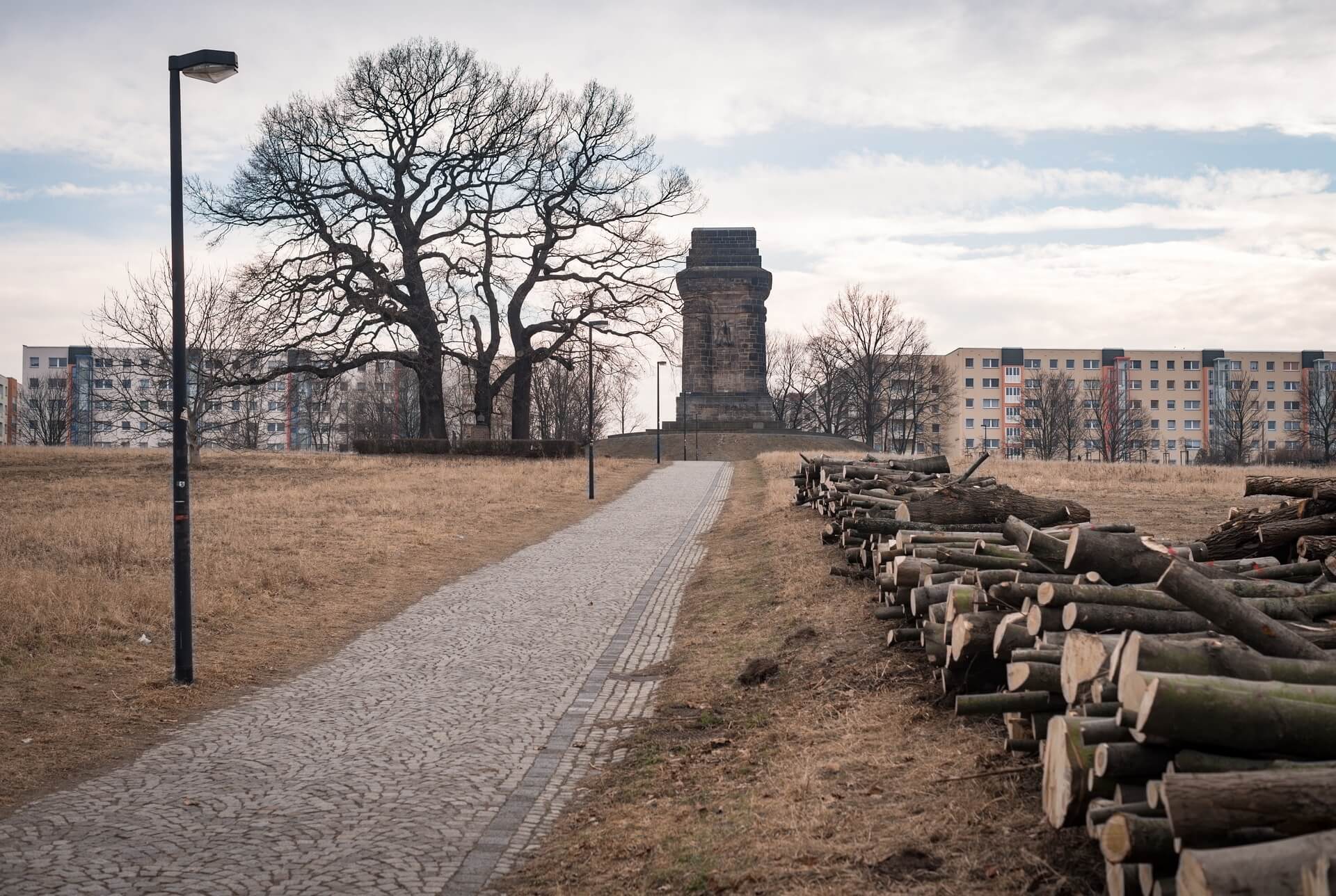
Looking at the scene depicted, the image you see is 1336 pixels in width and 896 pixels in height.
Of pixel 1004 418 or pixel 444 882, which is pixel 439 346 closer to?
pixel 444 882

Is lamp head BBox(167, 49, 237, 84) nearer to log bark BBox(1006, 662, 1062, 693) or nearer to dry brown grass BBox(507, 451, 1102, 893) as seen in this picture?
dry brown grass BBox(507, 451, 1102, 893)

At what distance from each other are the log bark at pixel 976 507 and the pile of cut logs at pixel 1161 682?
10.0 ft

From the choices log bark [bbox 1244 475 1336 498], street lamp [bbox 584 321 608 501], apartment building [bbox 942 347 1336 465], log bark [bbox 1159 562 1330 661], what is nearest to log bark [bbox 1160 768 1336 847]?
log bark [bbox 1159 562 1330 661]

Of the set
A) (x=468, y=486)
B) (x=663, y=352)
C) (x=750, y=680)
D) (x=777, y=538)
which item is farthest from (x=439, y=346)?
(x=750, y=680)

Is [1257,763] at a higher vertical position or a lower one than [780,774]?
higher

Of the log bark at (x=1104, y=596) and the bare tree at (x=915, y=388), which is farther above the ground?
the bare tree at (x=915, y=388)

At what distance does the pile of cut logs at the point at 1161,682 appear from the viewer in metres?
3.85

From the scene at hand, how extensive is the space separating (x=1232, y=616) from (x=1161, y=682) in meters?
1.02

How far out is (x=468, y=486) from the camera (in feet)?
95.6

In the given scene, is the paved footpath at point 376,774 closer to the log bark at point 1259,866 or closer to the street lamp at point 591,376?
the log bark at point 1259,866

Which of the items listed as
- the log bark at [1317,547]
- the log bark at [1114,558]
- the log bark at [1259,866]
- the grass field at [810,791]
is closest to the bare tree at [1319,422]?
the log bark at [1317,547]

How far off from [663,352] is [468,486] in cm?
1574

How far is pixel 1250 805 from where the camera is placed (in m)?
3.87

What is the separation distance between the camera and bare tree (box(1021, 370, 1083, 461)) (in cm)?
9275
